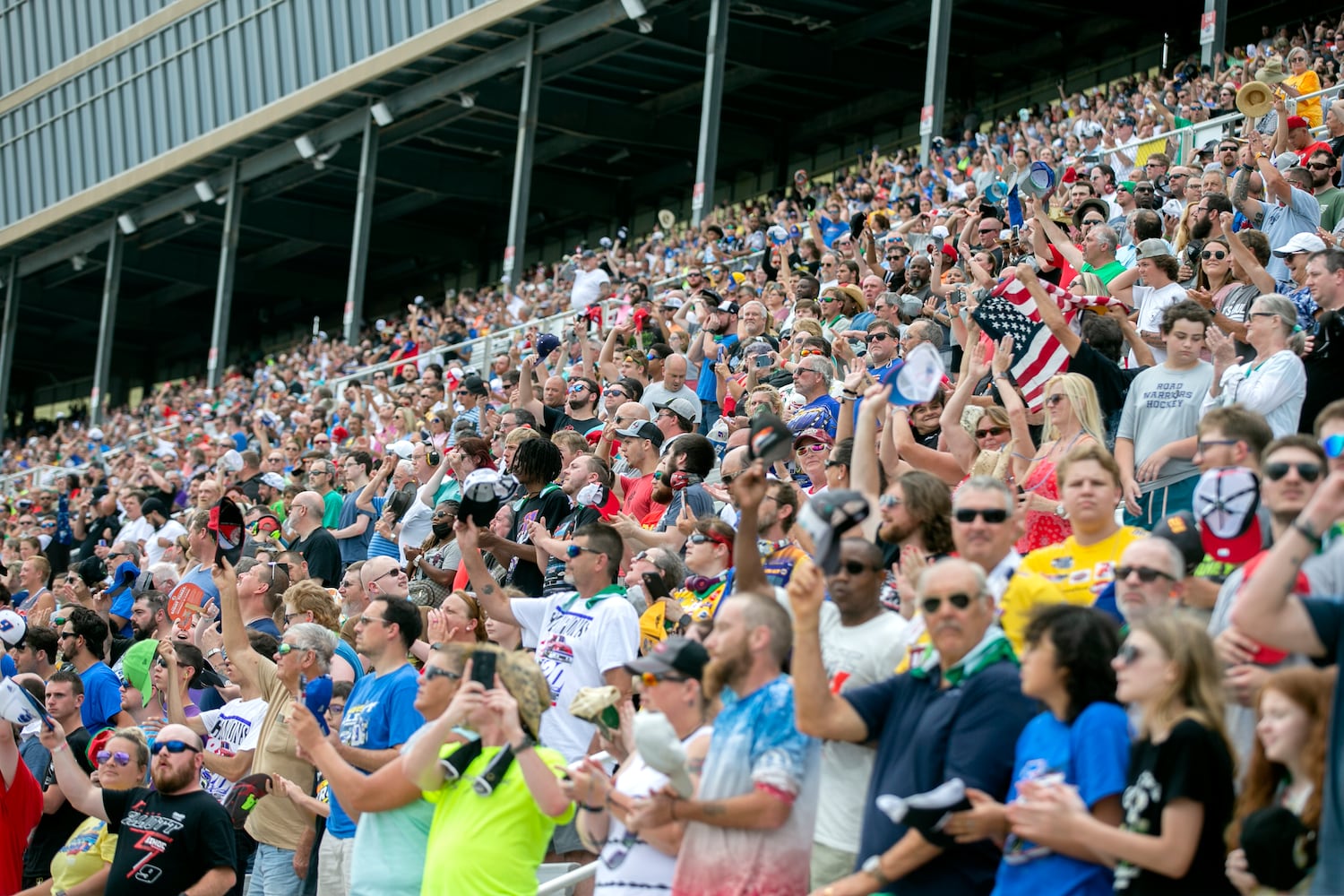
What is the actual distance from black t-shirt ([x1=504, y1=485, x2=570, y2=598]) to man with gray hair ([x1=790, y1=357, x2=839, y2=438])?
4.45ft

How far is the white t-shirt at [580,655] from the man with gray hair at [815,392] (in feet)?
7.38

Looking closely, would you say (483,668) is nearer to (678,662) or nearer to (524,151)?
(678,662)

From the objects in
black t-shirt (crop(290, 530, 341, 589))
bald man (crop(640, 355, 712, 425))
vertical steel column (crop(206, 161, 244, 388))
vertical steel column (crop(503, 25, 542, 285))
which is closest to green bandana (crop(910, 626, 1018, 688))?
bald man (crop(640, 355, 712, 425))

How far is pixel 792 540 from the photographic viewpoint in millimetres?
6781

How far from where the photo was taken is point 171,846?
7.18 metres

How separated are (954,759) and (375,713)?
2.89 m

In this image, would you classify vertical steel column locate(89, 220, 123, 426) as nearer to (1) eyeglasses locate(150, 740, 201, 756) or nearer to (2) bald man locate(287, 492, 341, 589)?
(2) bald man locate(287, 492, 341, 589)

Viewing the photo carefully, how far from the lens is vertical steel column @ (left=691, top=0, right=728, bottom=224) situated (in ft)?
76.2

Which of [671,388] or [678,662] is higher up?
[671,388]

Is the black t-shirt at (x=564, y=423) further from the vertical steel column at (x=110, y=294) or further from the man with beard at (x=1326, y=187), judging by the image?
the vertical steel column at (x=110, y=294)

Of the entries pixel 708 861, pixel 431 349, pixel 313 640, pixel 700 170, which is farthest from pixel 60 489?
pixel 708 861

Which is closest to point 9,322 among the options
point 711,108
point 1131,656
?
point 711,108

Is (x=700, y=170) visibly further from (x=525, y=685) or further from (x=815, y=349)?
(x=525, y=685)

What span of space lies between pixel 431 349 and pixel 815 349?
43.5 feet
